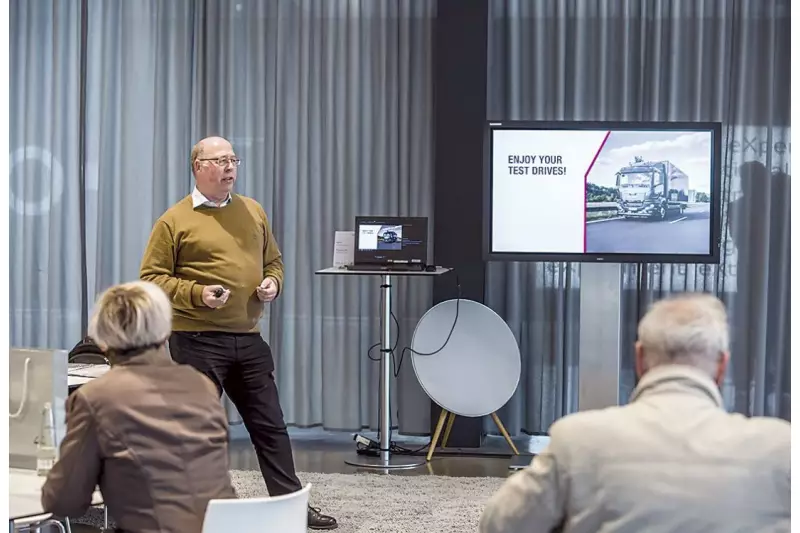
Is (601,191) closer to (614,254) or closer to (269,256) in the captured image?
(614,254)

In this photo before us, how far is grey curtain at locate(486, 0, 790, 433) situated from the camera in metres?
5.75

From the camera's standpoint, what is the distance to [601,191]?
509cm

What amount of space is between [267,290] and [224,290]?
0.19 m

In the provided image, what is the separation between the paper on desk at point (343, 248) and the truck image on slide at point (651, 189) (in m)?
1.37

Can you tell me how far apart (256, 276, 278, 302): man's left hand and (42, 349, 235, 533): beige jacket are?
165 centimetres

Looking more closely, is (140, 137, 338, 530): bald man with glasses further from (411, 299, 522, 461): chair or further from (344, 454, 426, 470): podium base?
(411, 299, 522, 461): chair

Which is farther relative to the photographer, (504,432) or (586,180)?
(504,432)

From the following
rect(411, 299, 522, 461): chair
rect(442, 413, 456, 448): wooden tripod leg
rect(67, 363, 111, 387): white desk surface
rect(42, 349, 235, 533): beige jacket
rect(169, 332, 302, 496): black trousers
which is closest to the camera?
rect(42, 349, 235, 533): beige jacket

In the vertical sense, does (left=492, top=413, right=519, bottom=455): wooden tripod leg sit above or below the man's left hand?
below

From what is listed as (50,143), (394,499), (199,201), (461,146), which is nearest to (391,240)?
(461,146)

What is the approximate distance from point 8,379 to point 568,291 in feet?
12.6

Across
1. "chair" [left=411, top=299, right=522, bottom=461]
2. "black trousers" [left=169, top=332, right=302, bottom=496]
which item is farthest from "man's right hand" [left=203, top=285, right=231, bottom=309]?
"chair" [left=411, top=299, right=522, bottom=461]

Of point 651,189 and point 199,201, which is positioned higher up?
point 651,189

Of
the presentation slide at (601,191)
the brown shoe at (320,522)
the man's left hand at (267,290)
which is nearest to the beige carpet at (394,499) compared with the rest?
the brown shoe at (320,522)
